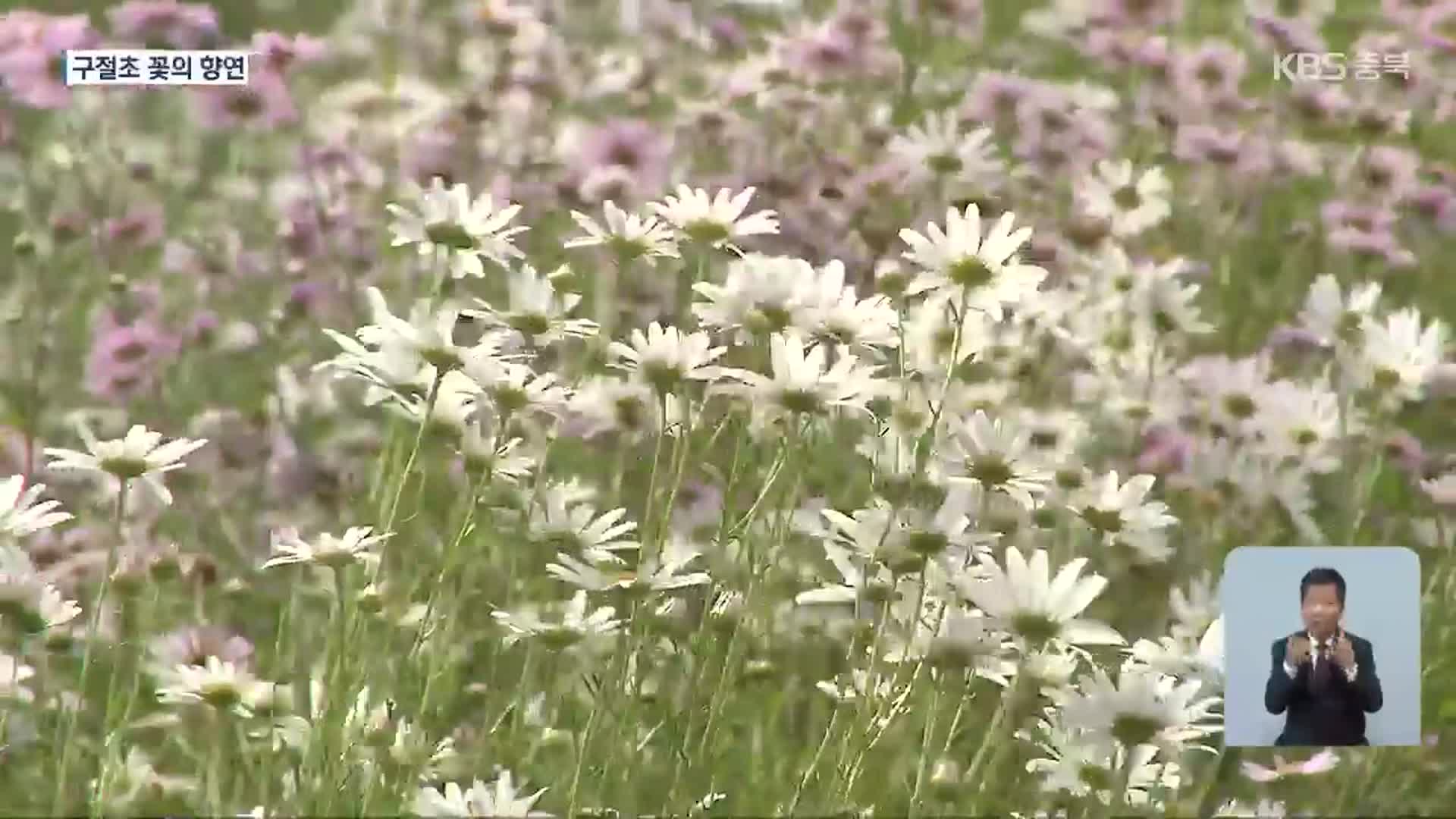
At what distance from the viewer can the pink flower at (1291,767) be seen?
3.34 feet

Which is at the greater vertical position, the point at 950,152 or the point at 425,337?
the point at 950,152

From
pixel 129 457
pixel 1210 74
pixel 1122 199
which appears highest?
pixel 1210 74

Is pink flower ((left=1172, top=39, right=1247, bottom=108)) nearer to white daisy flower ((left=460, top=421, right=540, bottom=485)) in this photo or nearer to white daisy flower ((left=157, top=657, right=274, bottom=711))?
white daisy flower ((left=460, top=421, right=540, bottom=485))

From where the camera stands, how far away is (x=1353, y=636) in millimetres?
1023

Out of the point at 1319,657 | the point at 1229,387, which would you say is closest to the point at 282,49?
the point at 1229,387

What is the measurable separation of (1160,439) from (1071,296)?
13cm

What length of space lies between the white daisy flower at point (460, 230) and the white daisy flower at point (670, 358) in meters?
0.13

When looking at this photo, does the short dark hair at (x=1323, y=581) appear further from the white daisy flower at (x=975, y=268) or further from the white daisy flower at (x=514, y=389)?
the white daisy flower at (x=514, y=389)

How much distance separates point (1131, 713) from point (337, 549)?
1.48 feet

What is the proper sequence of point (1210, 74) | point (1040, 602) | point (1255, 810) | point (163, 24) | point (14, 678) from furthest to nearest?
point (1210, 74)
point (163, 24)
point (1255, 810)
point (14, 678)
point (1040, 602)

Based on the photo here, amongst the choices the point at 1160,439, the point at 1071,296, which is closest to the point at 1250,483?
the point at 1160,439

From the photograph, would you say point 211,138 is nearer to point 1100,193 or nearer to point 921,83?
point 921,83

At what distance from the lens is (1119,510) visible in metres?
0.96

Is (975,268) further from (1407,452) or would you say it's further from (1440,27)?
(1440,27)
